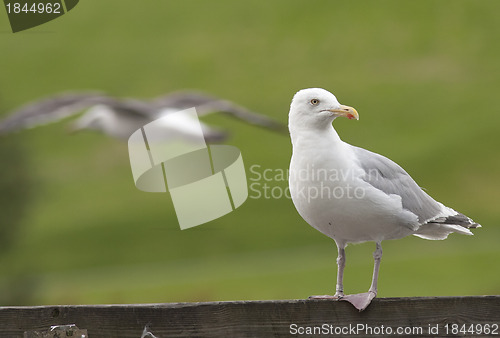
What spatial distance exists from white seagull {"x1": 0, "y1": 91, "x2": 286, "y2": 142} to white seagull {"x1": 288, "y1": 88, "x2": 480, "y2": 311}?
263 cm

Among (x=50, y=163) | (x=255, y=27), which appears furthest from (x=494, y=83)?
(x=50, y=163)

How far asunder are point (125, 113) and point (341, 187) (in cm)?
984

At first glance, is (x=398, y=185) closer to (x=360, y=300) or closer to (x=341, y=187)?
(x=341, y=187)

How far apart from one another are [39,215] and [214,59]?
14730 millimetres

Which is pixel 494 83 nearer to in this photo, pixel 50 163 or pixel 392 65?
pixel 392 65

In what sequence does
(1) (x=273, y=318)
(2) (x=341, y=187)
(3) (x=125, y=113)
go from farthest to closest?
1. (3) (x=125, y=113)
2. (2) (x=341, y=187)
3. (1) (x=273, y=318)

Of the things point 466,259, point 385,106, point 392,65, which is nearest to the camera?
point 466,259

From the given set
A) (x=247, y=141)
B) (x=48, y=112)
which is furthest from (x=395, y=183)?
(x=247, y=141)

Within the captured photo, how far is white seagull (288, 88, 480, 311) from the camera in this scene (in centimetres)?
368

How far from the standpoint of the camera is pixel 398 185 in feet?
13.4

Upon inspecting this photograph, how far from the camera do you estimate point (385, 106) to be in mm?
39562

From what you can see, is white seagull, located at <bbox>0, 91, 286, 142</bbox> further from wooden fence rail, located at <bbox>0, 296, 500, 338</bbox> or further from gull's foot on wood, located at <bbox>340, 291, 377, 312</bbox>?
wooden fence rail, located at <bbox>0, 296, 500, 338</bbox>

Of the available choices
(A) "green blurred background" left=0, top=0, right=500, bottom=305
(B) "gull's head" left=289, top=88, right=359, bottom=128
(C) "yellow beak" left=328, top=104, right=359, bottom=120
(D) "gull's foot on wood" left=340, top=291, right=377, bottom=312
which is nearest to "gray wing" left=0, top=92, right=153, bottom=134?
(B) "gull's head" left=289, top=88, right=359, bottom=128

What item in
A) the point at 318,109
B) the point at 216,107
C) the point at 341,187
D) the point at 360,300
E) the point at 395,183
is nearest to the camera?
the point at 360,300
